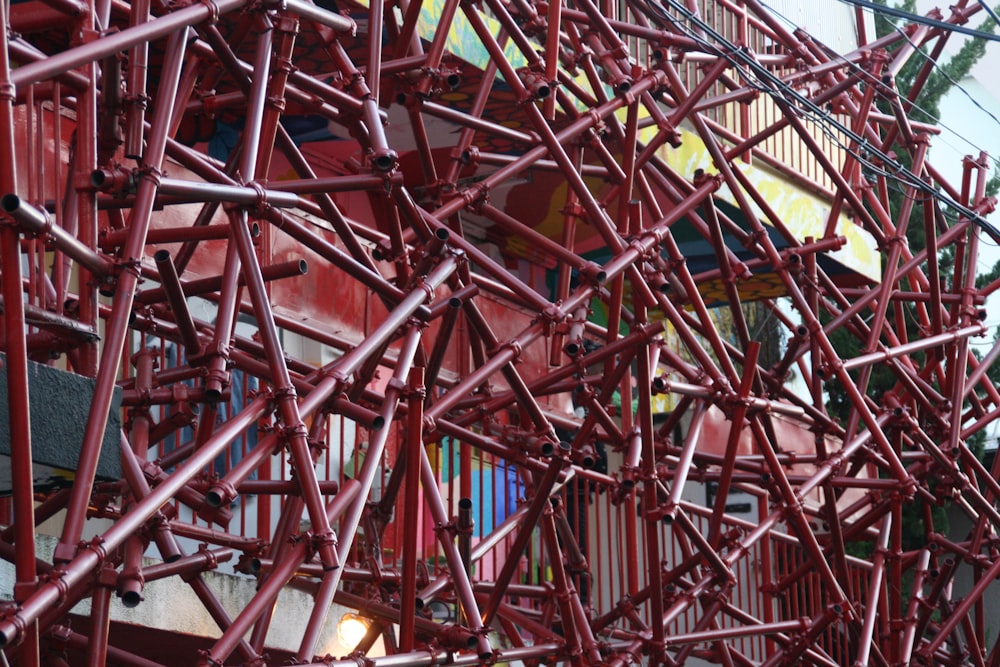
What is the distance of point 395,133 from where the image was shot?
45.8 ft

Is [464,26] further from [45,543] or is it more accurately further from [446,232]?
[45,543]

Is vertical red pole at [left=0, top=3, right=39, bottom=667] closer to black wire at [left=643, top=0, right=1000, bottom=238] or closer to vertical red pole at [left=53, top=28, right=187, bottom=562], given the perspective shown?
vertical red pole at [left=53, top=28, right=187, bottom=562]

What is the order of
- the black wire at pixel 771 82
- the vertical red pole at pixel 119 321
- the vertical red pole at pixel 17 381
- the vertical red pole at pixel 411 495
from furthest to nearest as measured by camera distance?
the black wire at pixel 771 82
the vertical red pole at pixel 411 495
the vertical red pole at pixel 119 321
the vertical red pole at pixel 17 381

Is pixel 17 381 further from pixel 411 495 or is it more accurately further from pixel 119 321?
pixel 411 495

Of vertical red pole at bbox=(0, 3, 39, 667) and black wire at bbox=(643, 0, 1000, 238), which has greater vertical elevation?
black wire at bbox=(643, 0, 1000, 238)

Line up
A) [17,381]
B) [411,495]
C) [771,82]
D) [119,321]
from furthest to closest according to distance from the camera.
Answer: [771,82], [411,495], [119,321], [17,381]

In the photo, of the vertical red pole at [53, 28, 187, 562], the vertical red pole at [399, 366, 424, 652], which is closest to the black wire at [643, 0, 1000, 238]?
the vertical red pole at [399, 366, 424, 652]

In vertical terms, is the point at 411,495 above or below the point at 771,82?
below

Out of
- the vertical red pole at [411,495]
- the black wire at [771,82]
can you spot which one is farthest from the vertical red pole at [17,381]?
the black wire at [771,82]

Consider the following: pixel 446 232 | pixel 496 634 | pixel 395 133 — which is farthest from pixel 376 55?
pixel 395 133

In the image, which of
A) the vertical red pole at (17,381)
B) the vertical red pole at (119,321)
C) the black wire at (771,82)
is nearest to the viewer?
the vertical red pole at (17,381)

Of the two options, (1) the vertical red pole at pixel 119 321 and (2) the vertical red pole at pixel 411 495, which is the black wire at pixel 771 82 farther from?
(1) the vertical red pole at pixel 119 321

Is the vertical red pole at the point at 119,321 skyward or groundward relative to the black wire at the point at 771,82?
groundward

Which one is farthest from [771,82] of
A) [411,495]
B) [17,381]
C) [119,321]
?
[17,381]
